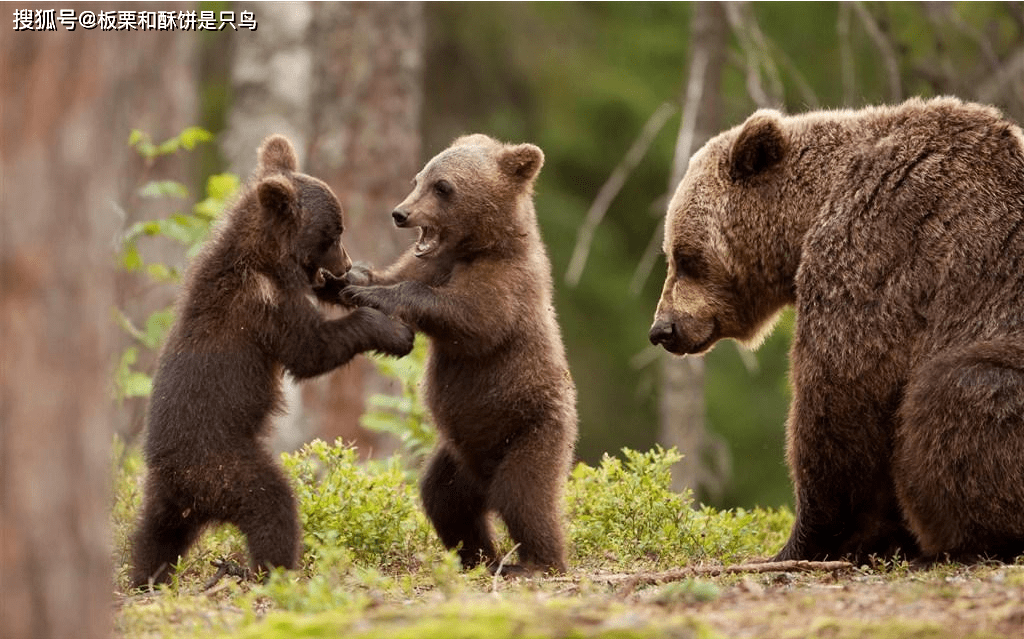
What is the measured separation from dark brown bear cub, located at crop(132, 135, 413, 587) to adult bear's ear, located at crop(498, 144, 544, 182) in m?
1.11

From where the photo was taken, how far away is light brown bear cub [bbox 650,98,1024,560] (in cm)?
636

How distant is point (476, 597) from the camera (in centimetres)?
522

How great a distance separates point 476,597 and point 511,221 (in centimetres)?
306

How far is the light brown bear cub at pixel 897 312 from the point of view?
250 inches

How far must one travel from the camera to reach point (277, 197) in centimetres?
724

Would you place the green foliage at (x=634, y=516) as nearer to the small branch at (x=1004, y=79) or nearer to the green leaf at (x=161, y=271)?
the green leaf at (x=161, y=271)

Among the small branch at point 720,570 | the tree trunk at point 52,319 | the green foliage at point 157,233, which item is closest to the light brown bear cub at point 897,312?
the small branch at point 720,570

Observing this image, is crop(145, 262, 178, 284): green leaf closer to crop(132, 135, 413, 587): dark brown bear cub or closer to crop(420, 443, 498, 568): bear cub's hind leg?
crop(132, 135, 413, 587): dark brown bear cub

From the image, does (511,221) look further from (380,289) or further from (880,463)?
(880,463)

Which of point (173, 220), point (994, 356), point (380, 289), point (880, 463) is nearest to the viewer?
point (994, 356)

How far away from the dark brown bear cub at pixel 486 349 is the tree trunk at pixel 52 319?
3.37 meters

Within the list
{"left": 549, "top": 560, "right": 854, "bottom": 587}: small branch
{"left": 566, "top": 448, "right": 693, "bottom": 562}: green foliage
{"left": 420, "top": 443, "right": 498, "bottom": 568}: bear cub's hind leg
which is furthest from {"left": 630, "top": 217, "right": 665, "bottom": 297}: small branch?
{"left": 549, "top": 560, "right": 854, "bottom": 587}: small branch

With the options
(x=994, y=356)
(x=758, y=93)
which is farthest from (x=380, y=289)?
(x=758, y=93)

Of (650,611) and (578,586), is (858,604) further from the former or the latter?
(578,586)
